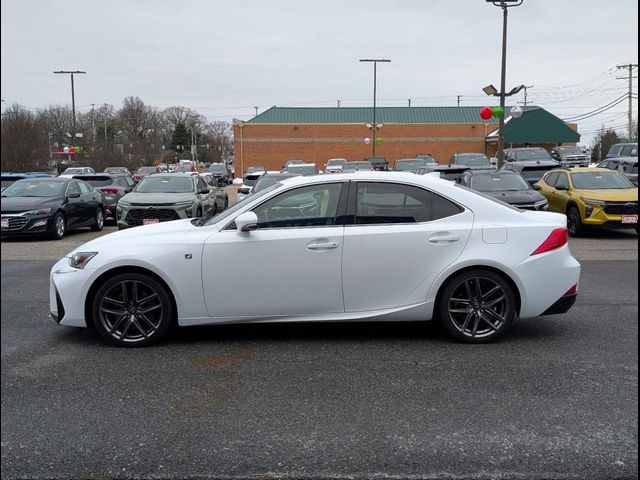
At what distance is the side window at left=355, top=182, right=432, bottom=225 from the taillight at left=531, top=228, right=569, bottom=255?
101 centimetres

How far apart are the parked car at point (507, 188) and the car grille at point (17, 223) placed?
1025 centimetres

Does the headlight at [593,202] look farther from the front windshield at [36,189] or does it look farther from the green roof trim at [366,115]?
the green roof trim at [366,115]

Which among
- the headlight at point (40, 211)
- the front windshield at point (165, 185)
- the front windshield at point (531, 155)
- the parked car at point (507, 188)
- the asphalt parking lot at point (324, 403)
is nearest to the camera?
the asphalt parking lot at point (324, 403)

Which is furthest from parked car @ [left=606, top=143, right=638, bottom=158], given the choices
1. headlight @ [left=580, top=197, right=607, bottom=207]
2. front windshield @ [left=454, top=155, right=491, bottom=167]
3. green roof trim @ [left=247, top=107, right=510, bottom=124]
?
green roof trim @ [left=247, top=107, right=510, bottom=124]

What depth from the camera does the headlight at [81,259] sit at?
566 cm

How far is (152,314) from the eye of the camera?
5.69 metres

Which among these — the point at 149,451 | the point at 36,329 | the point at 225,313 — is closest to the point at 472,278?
the point at 225,313

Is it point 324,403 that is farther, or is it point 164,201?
point 164,201

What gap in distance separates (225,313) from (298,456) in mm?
2184

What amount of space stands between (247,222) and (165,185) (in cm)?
1144

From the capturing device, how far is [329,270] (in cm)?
A: 556

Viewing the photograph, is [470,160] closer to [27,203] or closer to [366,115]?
[27,203]

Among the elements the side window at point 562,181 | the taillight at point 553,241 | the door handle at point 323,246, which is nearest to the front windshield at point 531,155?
the side window at point 562,181

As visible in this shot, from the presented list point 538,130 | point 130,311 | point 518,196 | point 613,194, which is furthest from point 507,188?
point 538,130
